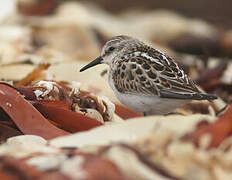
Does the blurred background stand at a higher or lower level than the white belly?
A: lower

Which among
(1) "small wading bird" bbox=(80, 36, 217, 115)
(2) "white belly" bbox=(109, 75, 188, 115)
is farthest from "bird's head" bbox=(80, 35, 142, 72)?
(2) "white belly" bbox=(109, 75, 188, 115)

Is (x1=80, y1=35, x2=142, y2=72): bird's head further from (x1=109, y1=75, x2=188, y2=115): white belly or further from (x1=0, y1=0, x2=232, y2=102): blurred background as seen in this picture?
(x1=0, y1=0, x2=232, y2=102): blurred background

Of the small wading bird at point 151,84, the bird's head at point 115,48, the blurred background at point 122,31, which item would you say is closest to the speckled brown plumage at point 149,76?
the small wading bird at point 151,84

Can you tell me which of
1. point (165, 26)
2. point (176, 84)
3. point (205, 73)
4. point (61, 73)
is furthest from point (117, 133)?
point (165, 26)

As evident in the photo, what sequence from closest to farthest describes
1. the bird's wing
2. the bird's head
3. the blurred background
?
the bird's wing → the bird's head → the blurred background

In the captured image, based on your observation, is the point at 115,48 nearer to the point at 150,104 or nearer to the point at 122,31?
the point at 150,104

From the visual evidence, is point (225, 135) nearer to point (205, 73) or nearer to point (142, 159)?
point (142, 159)

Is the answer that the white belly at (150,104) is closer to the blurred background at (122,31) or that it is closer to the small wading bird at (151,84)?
the small wading bird at (151,84)

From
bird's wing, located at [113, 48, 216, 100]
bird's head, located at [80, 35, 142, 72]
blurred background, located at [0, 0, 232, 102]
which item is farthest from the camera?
blurred background, located at [0, 0, 232, 102]
